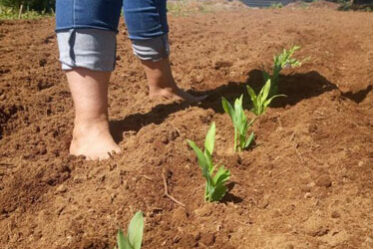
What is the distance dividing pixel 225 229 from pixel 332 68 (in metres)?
1.96

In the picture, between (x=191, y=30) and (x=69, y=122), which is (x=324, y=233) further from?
(x=191, y=30)

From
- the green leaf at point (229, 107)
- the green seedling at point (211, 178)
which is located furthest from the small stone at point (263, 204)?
the green leaf at point (229, 107)

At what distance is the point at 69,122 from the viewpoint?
1844 millimetres

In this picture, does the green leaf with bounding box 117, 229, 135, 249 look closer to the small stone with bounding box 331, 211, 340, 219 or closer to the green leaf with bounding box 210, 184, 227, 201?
the green leaf with bounding box 210, 184, 227, 201

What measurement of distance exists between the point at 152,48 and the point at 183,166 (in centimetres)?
67

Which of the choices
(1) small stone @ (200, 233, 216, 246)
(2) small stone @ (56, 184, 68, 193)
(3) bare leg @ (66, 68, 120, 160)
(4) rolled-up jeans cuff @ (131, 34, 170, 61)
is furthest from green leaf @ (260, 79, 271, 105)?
(2) small stone @ (56, 184, 68, 193)

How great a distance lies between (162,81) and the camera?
2.10m

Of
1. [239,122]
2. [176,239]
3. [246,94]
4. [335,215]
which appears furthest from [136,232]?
[246,94]

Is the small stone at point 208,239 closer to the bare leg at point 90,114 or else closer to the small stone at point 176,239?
the small stone at point 176,239

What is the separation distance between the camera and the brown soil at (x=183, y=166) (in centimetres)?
125

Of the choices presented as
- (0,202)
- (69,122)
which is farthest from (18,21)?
(0,202)

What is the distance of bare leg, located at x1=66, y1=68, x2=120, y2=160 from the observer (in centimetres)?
150

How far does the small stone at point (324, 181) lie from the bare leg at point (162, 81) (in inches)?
33.7

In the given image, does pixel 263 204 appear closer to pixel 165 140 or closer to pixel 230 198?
pixel 230 198
